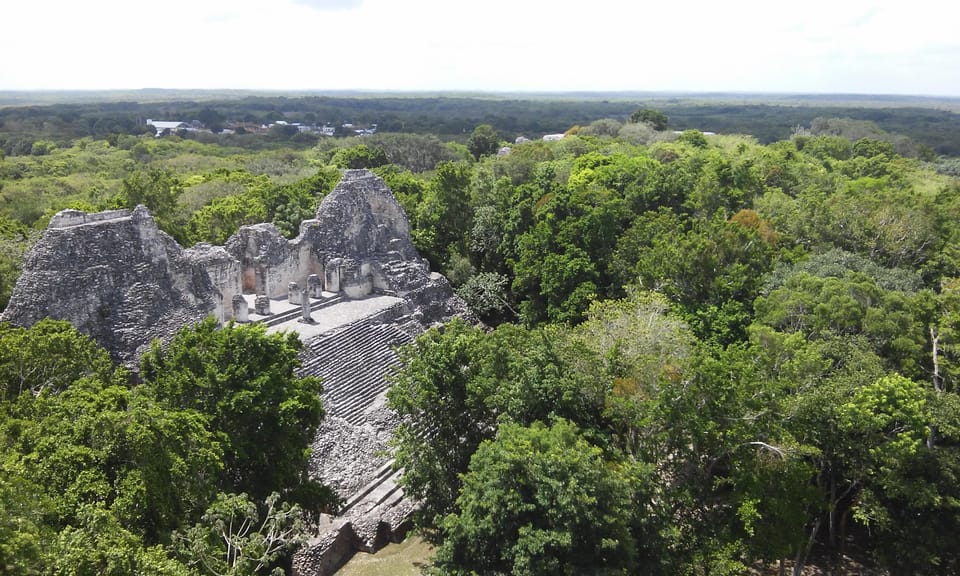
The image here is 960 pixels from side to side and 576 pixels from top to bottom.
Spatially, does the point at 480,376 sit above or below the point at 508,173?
below

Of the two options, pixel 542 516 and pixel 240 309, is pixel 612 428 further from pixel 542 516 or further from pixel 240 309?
pixel 240 309

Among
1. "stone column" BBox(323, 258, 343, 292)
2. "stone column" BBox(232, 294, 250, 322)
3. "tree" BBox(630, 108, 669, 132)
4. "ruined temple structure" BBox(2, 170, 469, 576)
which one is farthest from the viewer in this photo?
"tree" BBox(630, 108, 669, 132)

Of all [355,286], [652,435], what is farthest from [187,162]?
[652,435]

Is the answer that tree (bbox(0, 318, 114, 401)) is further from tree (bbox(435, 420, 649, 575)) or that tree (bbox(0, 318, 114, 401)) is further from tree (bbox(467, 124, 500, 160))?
tree (bbox(467, 124, 500, 160))

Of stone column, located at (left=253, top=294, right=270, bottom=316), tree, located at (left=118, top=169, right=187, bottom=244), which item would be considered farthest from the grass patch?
tree, located at (left=118, top=169, right=187, bottom=244)

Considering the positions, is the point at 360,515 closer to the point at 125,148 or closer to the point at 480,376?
the point at 480,376

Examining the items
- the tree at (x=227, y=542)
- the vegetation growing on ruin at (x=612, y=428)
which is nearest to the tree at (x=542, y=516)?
the vegetation growing on ruin at (x=612, y=428)

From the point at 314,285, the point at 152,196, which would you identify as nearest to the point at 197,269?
the point at 314,285

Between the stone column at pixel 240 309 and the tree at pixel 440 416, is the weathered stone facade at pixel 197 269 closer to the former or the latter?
the stone column at pixel 240 309
